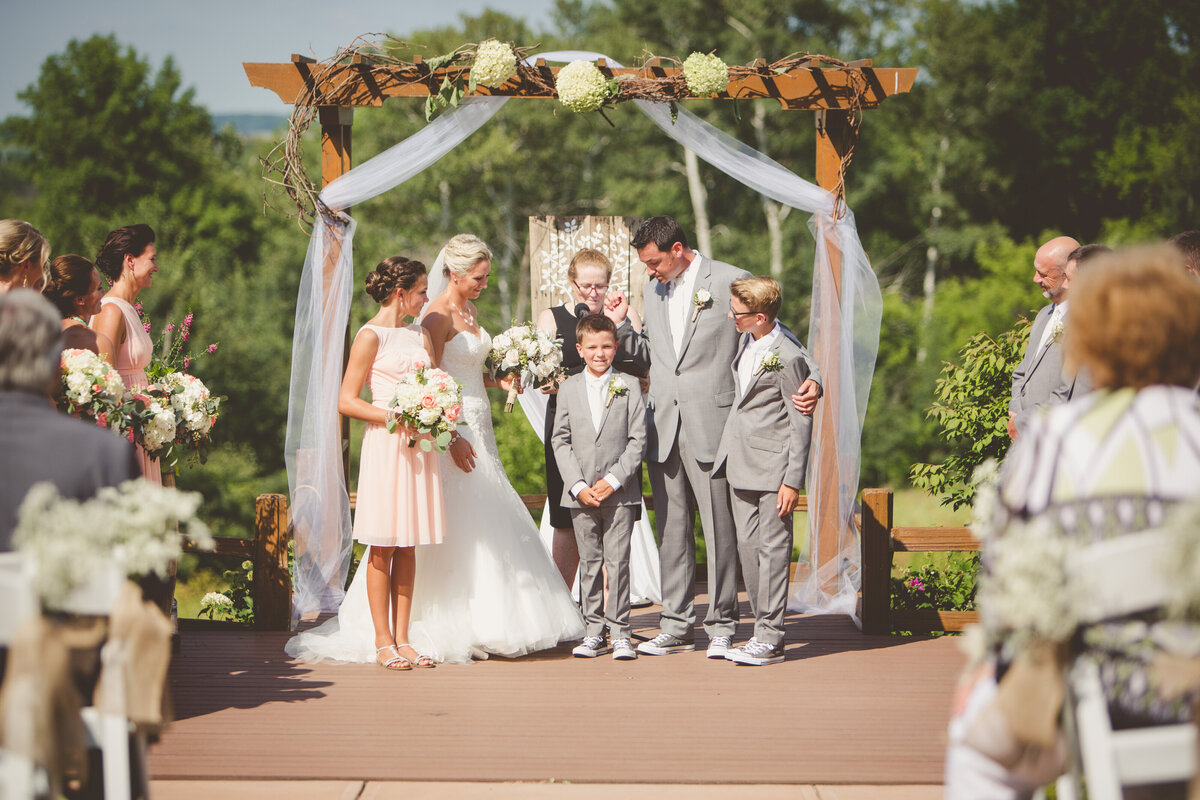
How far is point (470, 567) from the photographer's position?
562 cm

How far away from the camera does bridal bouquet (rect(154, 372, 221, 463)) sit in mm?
5070

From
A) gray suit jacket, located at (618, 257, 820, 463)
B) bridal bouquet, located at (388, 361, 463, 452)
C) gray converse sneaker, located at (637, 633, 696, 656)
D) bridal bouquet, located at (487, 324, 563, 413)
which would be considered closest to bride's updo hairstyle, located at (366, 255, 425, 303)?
bridal bouquet, located at (388, 361, 463, 452)

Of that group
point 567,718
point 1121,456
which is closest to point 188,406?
point 567,718

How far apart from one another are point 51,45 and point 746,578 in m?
30.1

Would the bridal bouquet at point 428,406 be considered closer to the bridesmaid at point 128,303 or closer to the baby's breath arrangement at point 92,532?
the bridesmaid at point 128,303

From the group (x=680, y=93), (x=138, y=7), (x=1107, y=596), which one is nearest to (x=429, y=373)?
(x=680, y=93)

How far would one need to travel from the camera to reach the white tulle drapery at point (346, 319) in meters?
6.12

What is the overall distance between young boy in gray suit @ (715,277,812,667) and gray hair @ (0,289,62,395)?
10.7 ft

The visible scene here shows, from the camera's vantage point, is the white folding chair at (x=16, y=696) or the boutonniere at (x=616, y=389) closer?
the white folding chair at (x=16, y=696)

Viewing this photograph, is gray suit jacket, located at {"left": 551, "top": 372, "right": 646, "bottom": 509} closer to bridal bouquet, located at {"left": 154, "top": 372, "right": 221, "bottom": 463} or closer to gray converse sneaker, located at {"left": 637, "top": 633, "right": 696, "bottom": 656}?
gray converse sneaker, located at {"left": 637, "top": 633, "right": 696, "bottom": 656}

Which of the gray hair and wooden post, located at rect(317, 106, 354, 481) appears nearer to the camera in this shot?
the gray hair

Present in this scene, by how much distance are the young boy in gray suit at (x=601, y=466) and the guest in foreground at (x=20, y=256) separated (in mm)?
2454

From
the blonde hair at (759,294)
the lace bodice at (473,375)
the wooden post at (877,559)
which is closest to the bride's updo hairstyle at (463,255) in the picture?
the lace bodice at (473,375)

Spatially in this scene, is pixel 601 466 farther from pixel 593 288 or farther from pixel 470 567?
pixel 593 288
